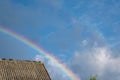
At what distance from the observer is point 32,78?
36.7 m

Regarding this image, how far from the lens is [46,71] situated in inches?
1521

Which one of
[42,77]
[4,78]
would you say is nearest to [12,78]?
[4,78]

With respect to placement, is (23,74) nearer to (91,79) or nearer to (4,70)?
(4,70)

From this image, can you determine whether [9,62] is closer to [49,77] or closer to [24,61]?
[24,61]

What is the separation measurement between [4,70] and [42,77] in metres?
4.11

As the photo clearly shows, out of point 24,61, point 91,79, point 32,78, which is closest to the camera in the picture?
point 91,79

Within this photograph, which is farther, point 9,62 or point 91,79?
point 9,62

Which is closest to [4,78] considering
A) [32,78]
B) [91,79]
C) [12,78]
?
[12,78]

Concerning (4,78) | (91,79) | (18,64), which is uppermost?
(18,64)

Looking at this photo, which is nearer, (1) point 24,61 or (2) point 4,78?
(2) point 4,78

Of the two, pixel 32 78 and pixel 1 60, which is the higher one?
pixel 1 60

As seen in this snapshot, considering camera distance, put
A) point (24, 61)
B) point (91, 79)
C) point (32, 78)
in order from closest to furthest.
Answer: point (91, 79) < point (32, 78) < point (24, 61)

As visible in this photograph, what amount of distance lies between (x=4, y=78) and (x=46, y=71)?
5367 millimetres

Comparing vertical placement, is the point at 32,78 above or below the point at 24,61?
below
